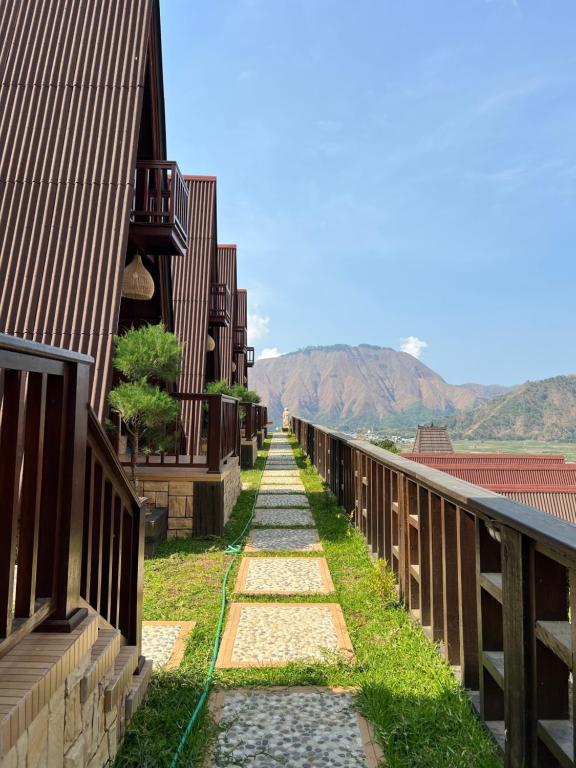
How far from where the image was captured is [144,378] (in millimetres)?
5227

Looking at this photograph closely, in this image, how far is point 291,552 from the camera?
504cm

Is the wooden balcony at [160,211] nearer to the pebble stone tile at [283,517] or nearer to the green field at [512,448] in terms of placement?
the pebble stone tile at [283,517]

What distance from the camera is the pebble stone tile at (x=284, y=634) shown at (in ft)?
9.13

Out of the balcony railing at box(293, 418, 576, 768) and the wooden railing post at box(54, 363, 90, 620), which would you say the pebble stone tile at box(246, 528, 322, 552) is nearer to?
the balcony railing at box(293, 418, 576, 768)

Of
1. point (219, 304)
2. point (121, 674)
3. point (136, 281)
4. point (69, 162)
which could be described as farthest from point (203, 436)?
point (121, 674)

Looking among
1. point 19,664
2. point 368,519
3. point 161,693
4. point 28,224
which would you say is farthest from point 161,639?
point 28,224

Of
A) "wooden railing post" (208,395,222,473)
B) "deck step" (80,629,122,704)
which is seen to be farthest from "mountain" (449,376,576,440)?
"deck step" (80,629,122,704)

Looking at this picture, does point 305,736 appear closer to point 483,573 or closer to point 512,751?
point 512,751

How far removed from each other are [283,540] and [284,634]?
2492 mm

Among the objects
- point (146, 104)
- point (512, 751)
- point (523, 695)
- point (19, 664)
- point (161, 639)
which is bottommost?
point (161, 639)

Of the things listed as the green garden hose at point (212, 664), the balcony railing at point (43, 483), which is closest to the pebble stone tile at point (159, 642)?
the green garden hose at point (212, 664)

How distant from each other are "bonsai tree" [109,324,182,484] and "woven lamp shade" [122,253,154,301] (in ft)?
5.55

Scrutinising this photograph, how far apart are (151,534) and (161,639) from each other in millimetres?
2092

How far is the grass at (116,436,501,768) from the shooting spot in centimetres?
192
